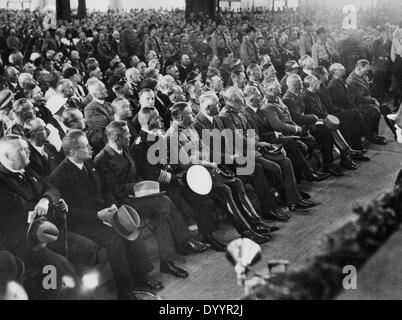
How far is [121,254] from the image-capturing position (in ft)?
13.9

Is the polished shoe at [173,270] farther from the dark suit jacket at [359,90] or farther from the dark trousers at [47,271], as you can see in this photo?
the dark suit jacket at [359,90]

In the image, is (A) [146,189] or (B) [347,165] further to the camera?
(B) [347,165]

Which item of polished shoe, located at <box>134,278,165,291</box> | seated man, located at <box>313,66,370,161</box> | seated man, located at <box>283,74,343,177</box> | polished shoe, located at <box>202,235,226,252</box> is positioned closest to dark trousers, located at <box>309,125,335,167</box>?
seated man, located at <box>283,74,343,177</box>

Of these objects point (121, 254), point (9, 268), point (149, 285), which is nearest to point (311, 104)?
point (149, 285)

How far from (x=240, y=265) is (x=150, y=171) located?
1.35 metres

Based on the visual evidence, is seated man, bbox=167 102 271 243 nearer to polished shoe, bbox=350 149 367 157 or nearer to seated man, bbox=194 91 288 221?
seated man, bbox=194 91 288 221

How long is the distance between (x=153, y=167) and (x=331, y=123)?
3026 millimetres

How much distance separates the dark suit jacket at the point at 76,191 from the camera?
4.29 meters

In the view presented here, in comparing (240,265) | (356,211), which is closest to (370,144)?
(356,211)

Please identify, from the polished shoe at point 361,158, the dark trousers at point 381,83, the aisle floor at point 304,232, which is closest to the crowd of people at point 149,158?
the polished shoe at point 361,158

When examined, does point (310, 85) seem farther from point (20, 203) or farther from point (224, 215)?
point (20, 203)

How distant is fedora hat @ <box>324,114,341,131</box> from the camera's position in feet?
23.9

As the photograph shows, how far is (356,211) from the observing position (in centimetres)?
596

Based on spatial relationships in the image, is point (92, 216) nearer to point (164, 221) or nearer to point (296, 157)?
point (164, 221)
